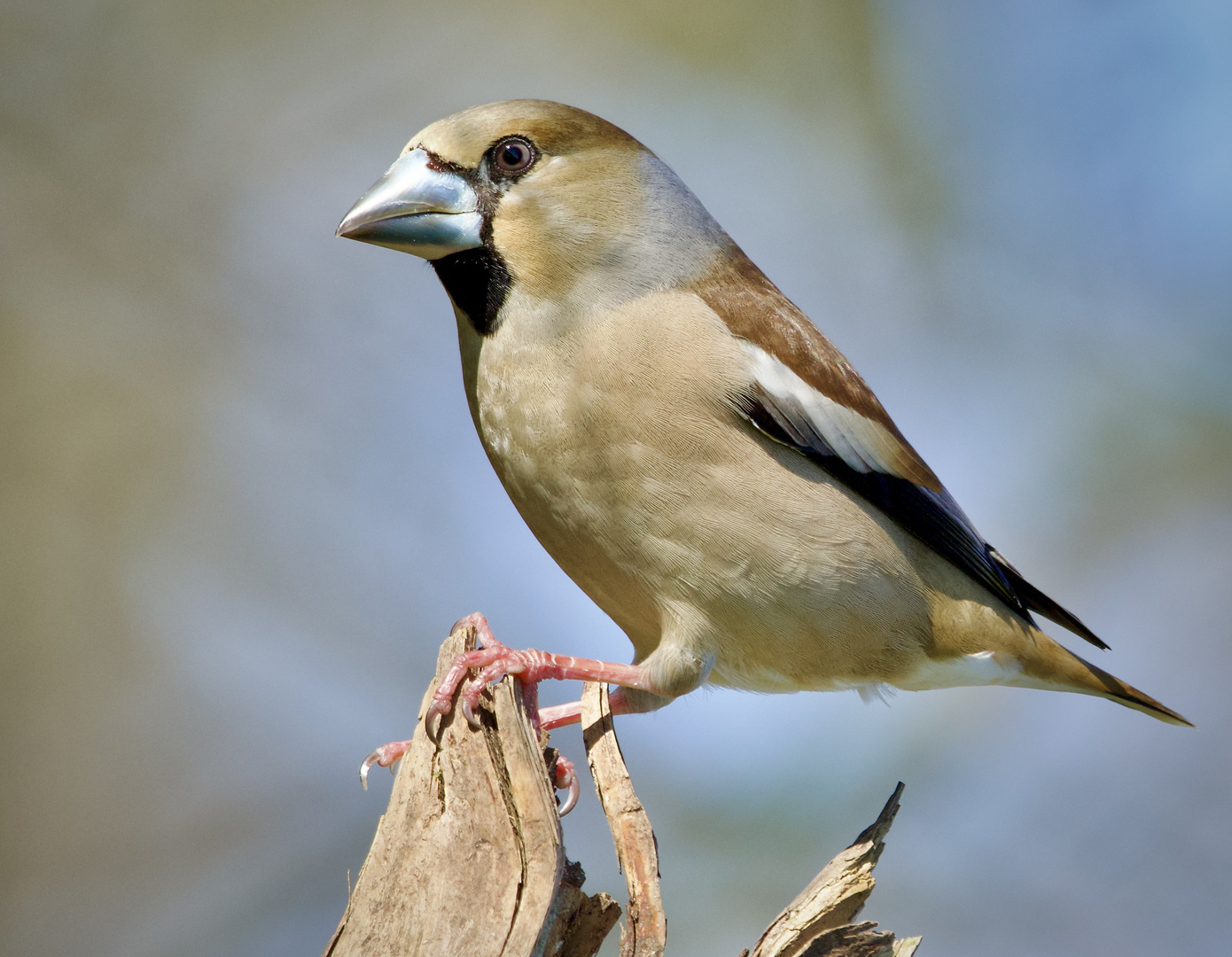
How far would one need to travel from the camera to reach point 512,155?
2.94 m

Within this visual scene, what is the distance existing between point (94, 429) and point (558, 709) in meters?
4.03

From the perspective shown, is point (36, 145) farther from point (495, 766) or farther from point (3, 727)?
point (495, 766)

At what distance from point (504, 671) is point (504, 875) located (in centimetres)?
50

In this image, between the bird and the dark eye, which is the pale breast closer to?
the bird

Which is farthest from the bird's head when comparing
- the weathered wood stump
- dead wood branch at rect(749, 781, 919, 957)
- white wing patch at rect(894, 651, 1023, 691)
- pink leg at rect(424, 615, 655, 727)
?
dead wood branch at rect(749, 781, 919, 957)

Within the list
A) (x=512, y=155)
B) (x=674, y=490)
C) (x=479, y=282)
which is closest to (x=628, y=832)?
(x=674, y=490)

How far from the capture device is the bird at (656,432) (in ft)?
9.01

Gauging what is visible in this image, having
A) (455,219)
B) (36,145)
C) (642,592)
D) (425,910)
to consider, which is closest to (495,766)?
(425,910)

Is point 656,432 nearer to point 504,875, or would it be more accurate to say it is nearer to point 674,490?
point 674,490

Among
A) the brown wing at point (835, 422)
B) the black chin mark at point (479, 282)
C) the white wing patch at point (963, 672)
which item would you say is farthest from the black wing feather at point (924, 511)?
the black chin mark at point (479, 282)

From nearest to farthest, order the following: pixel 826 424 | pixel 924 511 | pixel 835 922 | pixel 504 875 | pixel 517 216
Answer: pixel 504 875
pixel 835 922
pixel 517 216
pixel 826 424
pixel 924 511

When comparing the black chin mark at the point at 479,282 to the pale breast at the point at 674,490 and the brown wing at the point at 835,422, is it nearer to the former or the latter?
the pale breast at the point at 674,490

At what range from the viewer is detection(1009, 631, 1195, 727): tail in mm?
3340

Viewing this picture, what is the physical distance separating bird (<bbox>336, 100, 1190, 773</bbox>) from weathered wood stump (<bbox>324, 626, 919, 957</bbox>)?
8.8 inches
